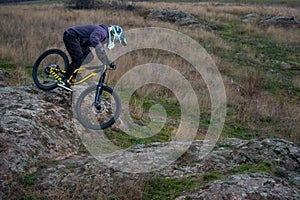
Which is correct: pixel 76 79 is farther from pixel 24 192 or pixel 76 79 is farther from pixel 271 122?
pixel 271 122

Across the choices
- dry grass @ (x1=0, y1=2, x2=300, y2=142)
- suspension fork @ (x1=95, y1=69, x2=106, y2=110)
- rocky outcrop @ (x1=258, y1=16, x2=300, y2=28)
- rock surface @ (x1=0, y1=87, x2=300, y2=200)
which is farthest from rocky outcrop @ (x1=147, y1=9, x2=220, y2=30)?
rock surface @ (x1=0, y1=87, x2=300, y2=200)

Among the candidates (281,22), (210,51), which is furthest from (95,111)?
(281,22)

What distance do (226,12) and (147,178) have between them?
30452 mm

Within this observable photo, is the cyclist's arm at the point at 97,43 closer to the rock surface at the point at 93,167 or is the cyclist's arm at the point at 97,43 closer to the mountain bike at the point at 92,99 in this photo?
the mountain bike at the point at 92,99

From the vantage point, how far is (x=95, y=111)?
6.68 meters

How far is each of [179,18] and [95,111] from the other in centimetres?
2053

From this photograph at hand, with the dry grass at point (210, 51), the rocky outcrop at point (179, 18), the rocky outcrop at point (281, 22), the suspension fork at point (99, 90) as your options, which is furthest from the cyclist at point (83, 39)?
the rocky outcrop at point (281, 22)

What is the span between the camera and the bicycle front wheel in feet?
20.3

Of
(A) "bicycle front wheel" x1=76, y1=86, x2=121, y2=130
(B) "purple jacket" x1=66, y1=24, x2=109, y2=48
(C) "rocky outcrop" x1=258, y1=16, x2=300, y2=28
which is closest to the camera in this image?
(B) "purple jacket" x1=66, y1=24, x2=109, y2=48

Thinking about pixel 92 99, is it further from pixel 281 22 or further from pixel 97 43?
pixel 281 22

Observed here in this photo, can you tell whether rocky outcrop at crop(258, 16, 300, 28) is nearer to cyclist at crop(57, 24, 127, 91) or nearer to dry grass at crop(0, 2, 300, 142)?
dry grass at crop(0, 2, 300, 142)

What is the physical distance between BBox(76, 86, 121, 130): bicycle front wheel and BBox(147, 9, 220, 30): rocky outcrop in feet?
59.0

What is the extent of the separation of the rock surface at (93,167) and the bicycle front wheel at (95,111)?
370 mm

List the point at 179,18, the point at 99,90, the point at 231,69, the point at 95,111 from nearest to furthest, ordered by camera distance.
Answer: the point at 99,90 < the point at 95,111 < the point at 231,69 < the point at 179,18
